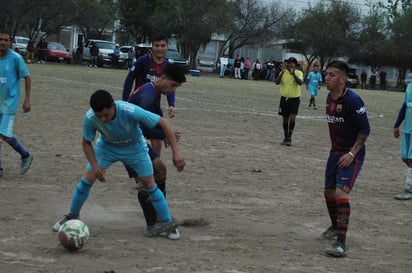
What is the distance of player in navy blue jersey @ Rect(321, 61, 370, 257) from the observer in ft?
21.7

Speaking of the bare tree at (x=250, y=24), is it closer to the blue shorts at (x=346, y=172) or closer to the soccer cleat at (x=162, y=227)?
the blue shorts at (x=346, y=172)

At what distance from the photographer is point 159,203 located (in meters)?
6.58

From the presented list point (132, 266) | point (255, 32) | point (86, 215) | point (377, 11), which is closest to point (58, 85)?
point (86, 215)

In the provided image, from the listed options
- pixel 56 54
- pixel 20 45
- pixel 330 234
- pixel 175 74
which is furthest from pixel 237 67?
pixel 175 74

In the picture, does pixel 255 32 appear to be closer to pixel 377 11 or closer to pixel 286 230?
pixel 377 11

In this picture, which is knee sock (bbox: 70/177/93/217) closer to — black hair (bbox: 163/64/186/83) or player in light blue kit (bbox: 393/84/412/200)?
black hair (bbox: 163/64/186/83)

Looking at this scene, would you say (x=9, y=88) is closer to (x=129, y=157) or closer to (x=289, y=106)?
(x=129, y=157)

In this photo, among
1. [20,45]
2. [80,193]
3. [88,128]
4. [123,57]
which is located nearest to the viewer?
[88,128]

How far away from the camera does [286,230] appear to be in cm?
725

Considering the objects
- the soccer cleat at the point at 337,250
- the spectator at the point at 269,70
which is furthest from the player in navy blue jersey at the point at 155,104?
the spectator at the point at 269,70

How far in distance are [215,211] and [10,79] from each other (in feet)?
10.7

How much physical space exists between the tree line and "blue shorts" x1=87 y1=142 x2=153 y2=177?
5112 centimetres

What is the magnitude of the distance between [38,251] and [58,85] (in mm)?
21691

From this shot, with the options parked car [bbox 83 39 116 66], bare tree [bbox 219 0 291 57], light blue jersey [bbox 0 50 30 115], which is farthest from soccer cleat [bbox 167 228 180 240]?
bare tree [bbox 219 0 291 57]
